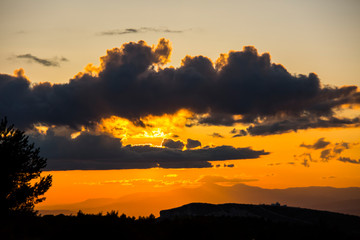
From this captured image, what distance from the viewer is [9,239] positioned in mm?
18812

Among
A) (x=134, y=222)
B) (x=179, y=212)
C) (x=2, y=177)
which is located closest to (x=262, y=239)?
(x=134, y=222)

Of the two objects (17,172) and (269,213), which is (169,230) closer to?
(269,213)

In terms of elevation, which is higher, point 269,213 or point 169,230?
point 269,213

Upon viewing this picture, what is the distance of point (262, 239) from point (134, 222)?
7.56 m

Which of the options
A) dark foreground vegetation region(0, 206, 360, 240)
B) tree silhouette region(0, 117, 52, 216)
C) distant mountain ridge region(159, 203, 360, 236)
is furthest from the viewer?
tree silhouette region(0, 117, 52, 216)

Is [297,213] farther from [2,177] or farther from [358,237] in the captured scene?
[2,177]

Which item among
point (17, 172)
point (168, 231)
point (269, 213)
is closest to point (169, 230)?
point (168, 231)

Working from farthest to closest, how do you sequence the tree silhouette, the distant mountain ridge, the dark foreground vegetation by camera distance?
the tree silhouette < the distant mountain ridge < the dark foreground vegetation

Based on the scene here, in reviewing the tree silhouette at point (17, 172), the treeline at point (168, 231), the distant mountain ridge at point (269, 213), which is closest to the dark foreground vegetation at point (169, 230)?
the treeline at point (168, 231)

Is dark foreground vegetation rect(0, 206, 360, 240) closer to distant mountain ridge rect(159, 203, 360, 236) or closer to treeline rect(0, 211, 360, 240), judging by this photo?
treeline rect(0, 211, 360, 240)

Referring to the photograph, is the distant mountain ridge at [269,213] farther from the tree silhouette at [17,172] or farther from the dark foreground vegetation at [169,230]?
the tree silhouette at [17,172]

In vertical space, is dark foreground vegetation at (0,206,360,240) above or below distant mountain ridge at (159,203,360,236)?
below

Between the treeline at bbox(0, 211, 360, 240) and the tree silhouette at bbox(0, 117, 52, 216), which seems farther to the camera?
the tree silhouette at bbox(0, 117, 52, 216)

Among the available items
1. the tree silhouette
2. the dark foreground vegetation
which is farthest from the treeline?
the tree silhouette
